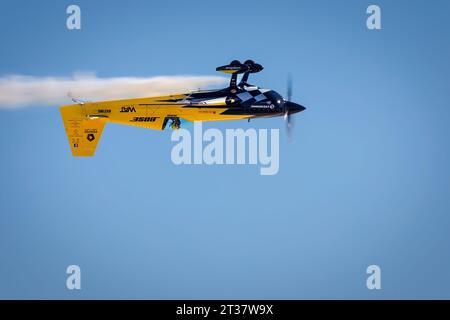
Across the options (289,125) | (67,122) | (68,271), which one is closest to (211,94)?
(289,125)

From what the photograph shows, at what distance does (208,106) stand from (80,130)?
6353 mm

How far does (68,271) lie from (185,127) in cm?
955

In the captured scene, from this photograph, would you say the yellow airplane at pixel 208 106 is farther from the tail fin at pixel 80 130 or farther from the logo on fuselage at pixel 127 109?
the tail fin at pixel 80 130

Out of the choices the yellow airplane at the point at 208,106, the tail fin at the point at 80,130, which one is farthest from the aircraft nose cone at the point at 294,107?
the tail fin at the point at 80,130

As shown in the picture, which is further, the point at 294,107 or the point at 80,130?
the point at 80,130

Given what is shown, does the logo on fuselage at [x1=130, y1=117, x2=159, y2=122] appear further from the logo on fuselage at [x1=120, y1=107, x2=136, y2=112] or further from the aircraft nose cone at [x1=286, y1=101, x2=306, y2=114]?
the aircraft nose cone at [x1=286, y1=101, x2=306, y2=114]

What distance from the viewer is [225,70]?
4100 centimetres

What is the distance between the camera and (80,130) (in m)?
43.4

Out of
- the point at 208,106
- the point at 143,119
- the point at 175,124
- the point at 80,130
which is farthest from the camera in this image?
the point at 80,130

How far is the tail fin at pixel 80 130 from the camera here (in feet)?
141

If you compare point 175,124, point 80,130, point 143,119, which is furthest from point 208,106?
point 80,130

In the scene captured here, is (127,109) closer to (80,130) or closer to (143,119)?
(143,119)
